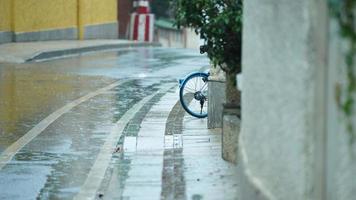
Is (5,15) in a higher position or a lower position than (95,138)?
higher

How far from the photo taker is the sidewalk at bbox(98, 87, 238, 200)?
7617 mm

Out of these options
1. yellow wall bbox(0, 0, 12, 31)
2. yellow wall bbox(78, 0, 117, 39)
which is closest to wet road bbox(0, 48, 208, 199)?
yellow wall bbox(0, 0, 12, 31)

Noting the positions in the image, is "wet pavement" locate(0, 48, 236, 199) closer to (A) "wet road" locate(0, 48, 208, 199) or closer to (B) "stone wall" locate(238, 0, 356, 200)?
(A) "wet road" locate(0, 48, 208, 199)

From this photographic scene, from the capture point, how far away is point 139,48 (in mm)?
28000

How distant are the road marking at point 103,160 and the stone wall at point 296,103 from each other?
229 cm

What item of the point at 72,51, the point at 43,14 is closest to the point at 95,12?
the point at 43,14

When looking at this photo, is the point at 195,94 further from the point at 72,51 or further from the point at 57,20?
the point at 57,20

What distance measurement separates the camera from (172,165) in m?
8.71

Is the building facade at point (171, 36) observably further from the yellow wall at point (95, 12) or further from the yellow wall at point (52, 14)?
the yellow wall at point (52, 14)

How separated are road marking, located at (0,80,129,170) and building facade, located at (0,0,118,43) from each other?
9123 mm

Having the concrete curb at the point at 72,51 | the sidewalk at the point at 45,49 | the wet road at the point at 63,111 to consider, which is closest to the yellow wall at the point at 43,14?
the sidewalk at the point at 45,49

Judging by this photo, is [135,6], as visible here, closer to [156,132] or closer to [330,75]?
[156,132]

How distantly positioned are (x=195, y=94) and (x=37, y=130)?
222 cm

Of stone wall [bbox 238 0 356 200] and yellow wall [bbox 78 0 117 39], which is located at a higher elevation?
yellow wall [bbox 78 0 117 39]
